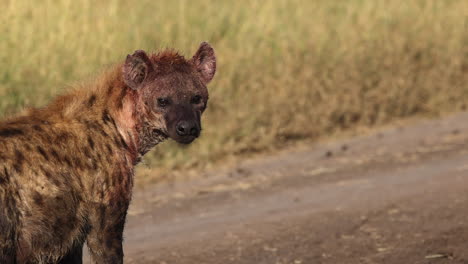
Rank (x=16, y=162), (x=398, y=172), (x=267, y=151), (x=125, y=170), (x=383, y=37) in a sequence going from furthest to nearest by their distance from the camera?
1. (x=383, y=37)
2. (x=267, y=151)
3. (x=398, y=172)
4. (x=125, y=170)
5. (x=16, y=162)

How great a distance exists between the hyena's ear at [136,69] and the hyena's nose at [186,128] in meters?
0.25

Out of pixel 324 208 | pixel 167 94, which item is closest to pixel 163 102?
pixel 167 94

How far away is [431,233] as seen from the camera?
6547 mm

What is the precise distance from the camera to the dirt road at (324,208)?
20.8 feet

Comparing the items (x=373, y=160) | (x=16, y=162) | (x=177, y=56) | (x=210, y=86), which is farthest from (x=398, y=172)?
(x=16, y=162)

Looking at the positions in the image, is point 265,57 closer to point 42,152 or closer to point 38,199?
point 42,152

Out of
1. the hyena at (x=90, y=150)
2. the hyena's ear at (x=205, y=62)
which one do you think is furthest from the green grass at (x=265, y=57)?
the hyena at (x=90, y=150)

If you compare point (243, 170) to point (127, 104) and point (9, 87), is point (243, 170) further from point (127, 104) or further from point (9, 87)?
point (127, 104)

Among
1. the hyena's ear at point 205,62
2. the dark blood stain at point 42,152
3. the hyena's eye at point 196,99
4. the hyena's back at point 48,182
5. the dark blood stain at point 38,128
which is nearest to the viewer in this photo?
the hyena's back at point 48,182

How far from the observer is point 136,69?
5008 mm

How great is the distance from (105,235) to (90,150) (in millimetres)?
347

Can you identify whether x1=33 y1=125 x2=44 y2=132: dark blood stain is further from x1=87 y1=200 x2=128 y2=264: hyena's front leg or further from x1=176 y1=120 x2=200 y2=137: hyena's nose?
x1=176 y1=120 x2=200 y2=137: hyena's nose

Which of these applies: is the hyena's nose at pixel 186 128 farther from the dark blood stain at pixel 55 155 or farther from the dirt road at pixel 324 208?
the dirt road at pixel 324 208

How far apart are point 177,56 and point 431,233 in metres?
2.08
